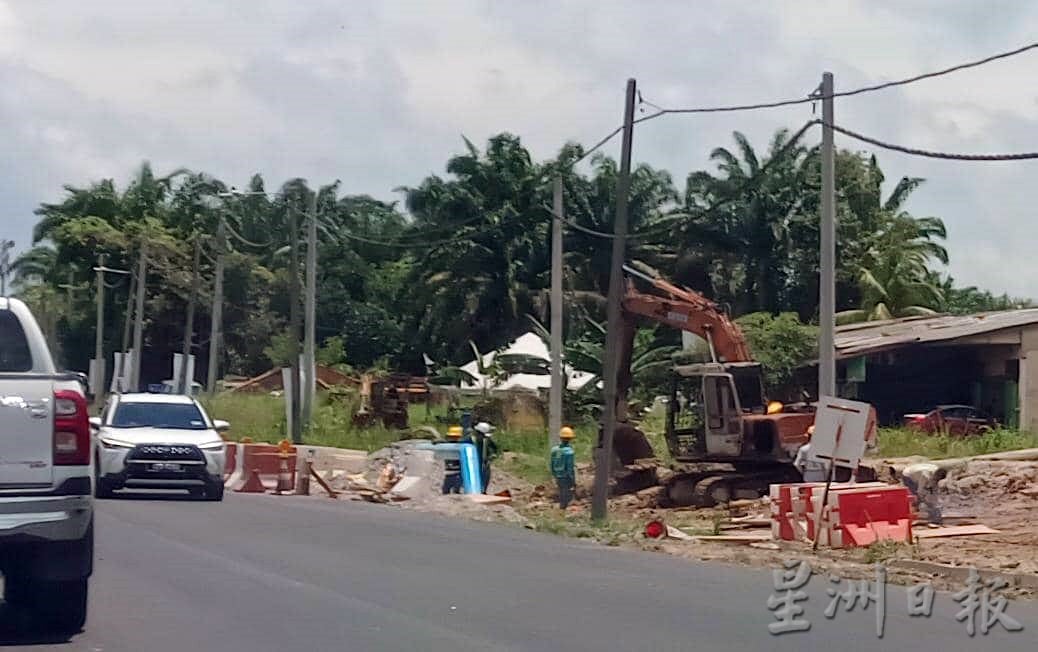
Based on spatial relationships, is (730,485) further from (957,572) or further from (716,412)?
(957,572)

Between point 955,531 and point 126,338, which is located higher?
point 126,338

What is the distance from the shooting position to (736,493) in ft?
91.3

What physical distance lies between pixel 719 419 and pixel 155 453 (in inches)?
387

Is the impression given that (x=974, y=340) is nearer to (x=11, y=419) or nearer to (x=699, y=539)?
(x=699, y=539)

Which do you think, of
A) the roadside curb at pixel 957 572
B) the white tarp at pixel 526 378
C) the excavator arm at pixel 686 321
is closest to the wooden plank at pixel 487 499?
the excavator arm at pixel 686 321

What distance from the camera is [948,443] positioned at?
32.3 m

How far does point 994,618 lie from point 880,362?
28712 millimetres

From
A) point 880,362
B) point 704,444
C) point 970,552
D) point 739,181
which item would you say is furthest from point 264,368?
point 970,552

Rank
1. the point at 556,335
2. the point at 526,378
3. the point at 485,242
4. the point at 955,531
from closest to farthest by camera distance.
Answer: the point at 955,531
the point at 556,335
the point at 526,378
the point at 485,242

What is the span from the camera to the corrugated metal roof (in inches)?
1490

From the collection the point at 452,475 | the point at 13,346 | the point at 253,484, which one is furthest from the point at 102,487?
the point at 13,346

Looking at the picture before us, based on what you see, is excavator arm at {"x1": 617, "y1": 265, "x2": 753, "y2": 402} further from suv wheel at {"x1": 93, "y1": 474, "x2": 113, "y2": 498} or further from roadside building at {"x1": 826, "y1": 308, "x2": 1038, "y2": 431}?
roadside building at {"x1": 826, "y1": 308, "x2": 1038, "y2": 431}

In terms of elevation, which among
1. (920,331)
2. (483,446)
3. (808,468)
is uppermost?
(920,331)

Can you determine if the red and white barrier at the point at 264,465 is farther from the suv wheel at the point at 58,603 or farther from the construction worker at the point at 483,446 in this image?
the suv wheel at the point at 58,603
